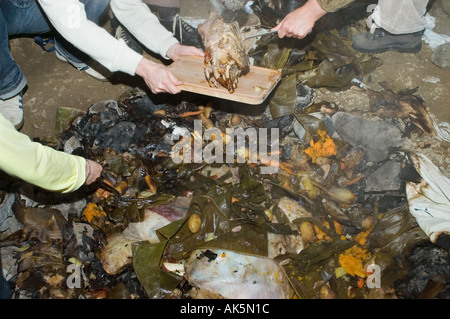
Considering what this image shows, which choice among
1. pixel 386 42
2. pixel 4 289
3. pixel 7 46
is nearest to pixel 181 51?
pixel 7 46

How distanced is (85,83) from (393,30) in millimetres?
4184

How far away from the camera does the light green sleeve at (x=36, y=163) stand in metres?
1.84

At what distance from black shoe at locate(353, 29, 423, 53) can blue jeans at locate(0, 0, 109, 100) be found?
3.41 metres

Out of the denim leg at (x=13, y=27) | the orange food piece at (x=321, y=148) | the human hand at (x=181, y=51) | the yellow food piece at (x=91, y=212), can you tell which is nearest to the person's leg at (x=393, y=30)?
the orange food piece at (x=321, y=148)


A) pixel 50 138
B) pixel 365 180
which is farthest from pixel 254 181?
pixel 50 138

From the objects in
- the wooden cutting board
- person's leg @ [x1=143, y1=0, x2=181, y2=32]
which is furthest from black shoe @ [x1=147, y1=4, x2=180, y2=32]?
the wooden cutting board

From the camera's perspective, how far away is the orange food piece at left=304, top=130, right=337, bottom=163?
328 cm

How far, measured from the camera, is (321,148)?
3.30 m

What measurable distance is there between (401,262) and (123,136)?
3.02 metres

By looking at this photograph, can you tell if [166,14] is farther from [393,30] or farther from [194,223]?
[393,30]

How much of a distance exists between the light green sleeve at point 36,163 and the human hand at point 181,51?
163 cm

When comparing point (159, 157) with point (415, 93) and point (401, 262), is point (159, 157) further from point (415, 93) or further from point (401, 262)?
point (415, 93)

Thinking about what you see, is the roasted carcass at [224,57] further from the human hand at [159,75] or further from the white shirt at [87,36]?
the white shirt at [87,36]

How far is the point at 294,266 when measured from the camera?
270 centimetres
